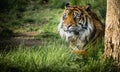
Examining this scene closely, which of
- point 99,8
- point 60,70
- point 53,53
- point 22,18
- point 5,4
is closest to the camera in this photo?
point 60,70

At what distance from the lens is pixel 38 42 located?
10.5 meters

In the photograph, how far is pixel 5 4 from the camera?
1498 cm

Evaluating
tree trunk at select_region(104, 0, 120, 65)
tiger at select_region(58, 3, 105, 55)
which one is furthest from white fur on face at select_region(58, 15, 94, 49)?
tree trunk at select_region(104, 0, 120, 65)

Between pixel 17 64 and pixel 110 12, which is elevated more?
A: pixel 110 12

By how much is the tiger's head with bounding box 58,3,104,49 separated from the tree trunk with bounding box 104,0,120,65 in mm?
572

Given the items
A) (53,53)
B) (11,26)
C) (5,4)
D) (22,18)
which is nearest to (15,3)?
(5,4)

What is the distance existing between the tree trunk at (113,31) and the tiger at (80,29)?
0.53 metres

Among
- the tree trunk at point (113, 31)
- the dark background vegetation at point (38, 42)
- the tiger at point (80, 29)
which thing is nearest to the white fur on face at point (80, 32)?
the tiger at point (80, 29)

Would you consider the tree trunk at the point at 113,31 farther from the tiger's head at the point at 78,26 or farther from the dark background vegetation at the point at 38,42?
the tiger's head at the point at 78,26

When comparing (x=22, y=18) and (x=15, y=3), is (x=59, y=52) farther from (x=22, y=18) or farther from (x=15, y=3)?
(x=15, y=3)

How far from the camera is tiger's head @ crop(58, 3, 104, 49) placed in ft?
25.1

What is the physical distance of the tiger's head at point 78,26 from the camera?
7.64 meters

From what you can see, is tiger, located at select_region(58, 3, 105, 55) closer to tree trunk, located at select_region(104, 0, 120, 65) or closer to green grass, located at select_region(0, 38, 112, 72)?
green grass, located at select_region(0, 38, 112, 72)

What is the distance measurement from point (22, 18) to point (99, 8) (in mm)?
2316
